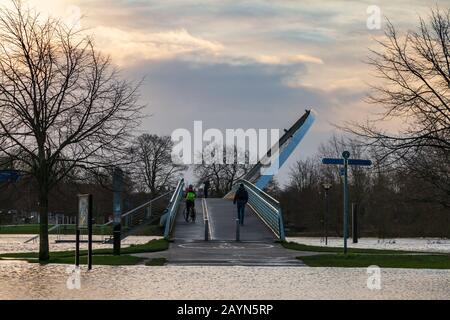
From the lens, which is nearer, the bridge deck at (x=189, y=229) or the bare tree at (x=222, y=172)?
the bridge deck at (x=189, y=229)

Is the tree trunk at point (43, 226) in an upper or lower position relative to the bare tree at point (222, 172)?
lower

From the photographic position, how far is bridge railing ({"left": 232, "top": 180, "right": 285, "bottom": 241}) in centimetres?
2980

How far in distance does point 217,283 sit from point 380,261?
7.60 metres

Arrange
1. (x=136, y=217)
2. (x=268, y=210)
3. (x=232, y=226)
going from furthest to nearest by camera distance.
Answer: (x=136, y=217), (x=268, y=210), (x=232, y=226)

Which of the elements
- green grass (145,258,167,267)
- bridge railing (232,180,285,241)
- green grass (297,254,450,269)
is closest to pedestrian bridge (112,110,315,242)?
bridge railing (232,180,285,241)

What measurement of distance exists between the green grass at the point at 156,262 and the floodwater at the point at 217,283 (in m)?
0.90

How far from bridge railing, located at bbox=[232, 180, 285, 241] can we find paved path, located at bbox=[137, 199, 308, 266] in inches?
11.5

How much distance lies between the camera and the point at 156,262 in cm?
1920

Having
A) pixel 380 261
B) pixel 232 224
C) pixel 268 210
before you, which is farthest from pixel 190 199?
pixel 380 261

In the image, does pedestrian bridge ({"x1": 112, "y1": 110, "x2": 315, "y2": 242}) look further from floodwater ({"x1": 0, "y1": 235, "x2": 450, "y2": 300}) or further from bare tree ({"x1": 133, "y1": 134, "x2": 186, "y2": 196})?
bare tree ({"x1": 133, "y1": 134, "x2": 186, "y2": 196})

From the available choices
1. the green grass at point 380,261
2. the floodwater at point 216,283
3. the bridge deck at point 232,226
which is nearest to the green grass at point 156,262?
the floodwater at point 216,283

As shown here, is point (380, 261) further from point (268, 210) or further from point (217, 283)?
point (268, 210)

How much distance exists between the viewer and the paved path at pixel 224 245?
2052cm

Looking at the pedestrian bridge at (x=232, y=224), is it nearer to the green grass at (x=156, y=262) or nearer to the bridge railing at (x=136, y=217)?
the bridge railing at (x=136, y=217)
